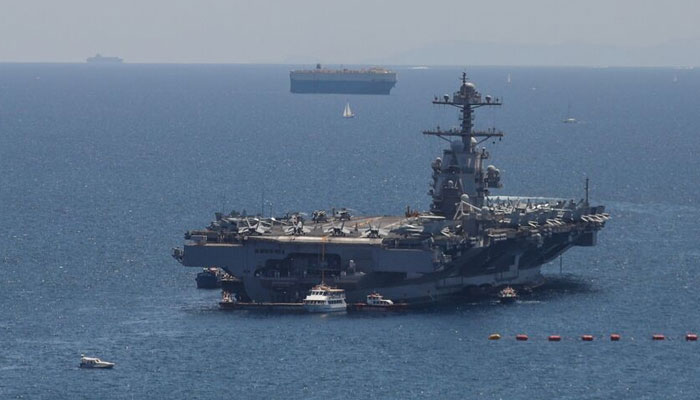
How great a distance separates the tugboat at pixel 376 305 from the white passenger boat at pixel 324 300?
833 mm

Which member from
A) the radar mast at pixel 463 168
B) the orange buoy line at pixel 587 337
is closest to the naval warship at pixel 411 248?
the radar mast at pixel 463 168

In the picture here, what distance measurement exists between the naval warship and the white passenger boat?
4.61ft

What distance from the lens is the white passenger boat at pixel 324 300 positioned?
112 meters

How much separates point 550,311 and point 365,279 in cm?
1077

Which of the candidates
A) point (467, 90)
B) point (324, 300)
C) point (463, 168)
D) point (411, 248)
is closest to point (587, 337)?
point (411, 248)

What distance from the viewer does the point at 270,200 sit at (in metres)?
168

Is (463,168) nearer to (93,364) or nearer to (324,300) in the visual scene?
(324,300)

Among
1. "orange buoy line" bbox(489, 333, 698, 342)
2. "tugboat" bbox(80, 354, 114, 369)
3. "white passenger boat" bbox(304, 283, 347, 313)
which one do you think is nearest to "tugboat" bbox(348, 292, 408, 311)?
"white passenger boat" bbox(304, 283, 347, 313)

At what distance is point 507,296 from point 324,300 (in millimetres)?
12476

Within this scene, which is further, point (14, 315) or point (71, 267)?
point (71, 267)

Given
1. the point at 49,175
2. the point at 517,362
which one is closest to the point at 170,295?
the point at 517,362

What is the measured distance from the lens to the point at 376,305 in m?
114

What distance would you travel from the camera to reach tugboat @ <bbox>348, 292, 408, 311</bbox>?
11331cm

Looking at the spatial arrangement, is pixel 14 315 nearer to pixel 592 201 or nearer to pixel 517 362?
pixel 517 362
